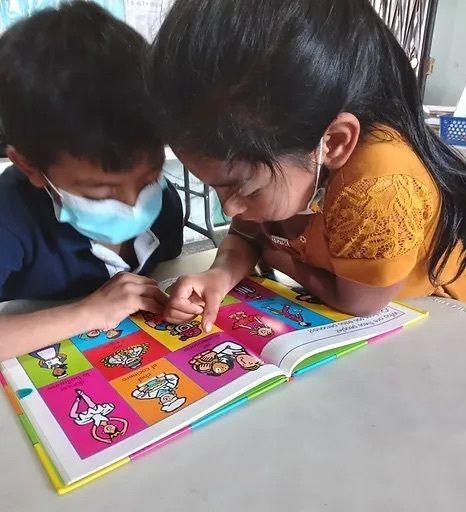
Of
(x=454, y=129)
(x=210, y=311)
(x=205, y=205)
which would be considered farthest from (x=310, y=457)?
(x=205, y=205)

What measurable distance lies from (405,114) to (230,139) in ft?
0.91

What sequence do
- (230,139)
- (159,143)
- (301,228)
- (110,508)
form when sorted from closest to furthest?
(110,508)
(230,139)
(159,143)
(301,228)

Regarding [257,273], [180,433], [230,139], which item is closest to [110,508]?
[180,433]

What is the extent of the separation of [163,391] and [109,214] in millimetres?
333

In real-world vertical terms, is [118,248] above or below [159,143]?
below

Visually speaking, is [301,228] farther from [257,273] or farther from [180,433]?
[180,433]

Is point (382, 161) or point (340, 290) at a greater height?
point (382, 161)

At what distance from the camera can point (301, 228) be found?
78 cm

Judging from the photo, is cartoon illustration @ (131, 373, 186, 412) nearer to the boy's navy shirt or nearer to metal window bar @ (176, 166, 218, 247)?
the boy's navy shirt

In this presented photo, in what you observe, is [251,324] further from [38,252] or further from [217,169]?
[38,252]

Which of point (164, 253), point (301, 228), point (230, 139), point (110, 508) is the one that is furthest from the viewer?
point (164, 253)

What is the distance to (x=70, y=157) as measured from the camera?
0.66 meters

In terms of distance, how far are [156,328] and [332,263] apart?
24 centimetres

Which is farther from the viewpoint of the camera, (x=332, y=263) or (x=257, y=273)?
(x=257, y=273)
